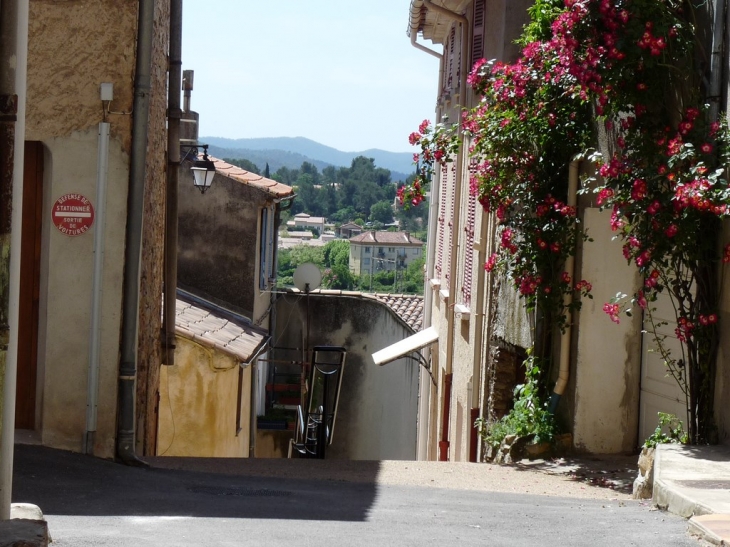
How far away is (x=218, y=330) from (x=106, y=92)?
271 inches

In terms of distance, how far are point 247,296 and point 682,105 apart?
35.6 feet

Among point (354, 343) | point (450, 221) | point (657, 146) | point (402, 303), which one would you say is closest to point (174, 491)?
point (657, 146)

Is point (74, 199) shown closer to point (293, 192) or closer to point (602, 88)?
point (602, 88)

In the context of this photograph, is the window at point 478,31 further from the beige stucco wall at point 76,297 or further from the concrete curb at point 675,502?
the concrete curb at point 675,502

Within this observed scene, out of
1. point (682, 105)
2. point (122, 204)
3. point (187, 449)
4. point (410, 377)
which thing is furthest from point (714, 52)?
point (410, 377)

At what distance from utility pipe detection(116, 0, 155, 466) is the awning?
6.90 m

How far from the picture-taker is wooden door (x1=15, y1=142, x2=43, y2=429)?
8.23 meters

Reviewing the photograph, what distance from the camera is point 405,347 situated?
15930 mm

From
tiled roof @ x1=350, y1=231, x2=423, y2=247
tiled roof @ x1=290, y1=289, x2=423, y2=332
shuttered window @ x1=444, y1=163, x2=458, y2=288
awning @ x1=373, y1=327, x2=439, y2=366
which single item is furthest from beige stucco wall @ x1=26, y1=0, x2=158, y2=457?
tiled roof @ x1=350, y1=231, x2=423, y2=247

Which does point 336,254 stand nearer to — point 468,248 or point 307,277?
point 307,277

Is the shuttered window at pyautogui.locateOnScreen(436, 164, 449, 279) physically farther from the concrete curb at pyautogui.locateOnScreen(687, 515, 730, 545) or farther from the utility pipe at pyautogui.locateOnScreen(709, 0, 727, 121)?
the concrete curb at pyautogui.locateOnScreen(687, 515, 730, 545)

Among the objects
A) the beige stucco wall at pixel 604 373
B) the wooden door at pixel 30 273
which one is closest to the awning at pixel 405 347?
the beige stucco wall at pixel 604 373

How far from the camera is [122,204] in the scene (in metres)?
8.02

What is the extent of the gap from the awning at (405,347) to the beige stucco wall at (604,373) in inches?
222
